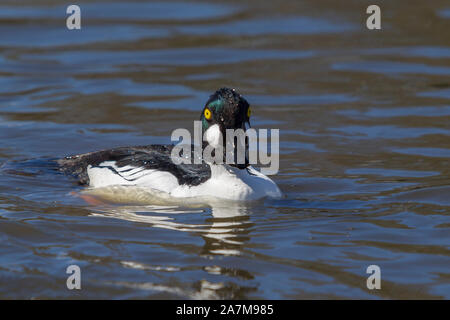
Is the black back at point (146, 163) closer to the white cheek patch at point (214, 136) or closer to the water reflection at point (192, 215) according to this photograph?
the water reflection at point (192, 215)

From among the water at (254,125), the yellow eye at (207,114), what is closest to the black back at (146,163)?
the water at (254,125)

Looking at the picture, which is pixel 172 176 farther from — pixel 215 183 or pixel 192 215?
pixel 192 215

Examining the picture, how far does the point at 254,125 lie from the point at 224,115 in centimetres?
408

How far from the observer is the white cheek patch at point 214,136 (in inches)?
336

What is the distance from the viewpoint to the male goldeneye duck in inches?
332

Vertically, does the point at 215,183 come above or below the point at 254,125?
below

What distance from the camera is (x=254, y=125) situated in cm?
1247
